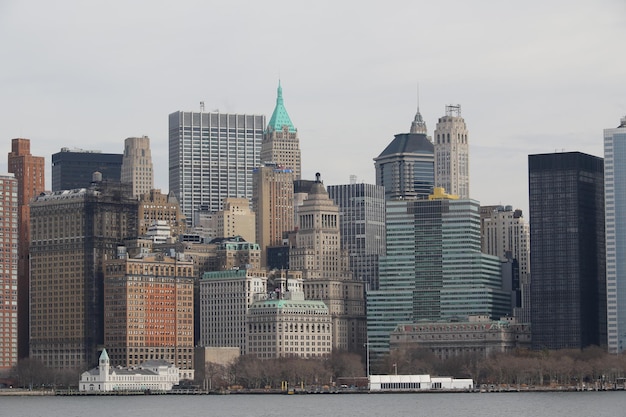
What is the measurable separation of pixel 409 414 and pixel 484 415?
9.01m

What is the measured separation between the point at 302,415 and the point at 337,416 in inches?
152

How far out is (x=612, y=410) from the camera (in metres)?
195

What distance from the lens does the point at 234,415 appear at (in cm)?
19825

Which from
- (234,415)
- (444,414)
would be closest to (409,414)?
(444,414)

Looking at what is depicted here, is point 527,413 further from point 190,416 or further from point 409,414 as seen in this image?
point 190,416

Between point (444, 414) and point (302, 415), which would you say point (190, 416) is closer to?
point (302, 415)

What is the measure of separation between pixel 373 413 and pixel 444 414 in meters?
8.23

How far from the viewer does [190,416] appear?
199375mm

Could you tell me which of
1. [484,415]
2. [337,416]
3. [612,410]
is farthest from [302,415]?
[612,410]

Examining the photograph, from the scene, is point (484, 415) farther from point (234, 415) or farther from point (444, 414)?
point (234, 415)

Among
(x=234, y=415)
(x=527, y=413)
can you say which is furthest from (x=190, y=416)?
(x=527, y=413)

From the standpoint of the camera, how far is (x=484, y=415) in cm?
19050

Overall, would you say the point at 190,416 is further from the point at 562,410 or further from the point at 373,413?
the point at 562,410

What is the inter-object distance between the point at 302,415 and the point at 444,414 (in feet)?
45.3
